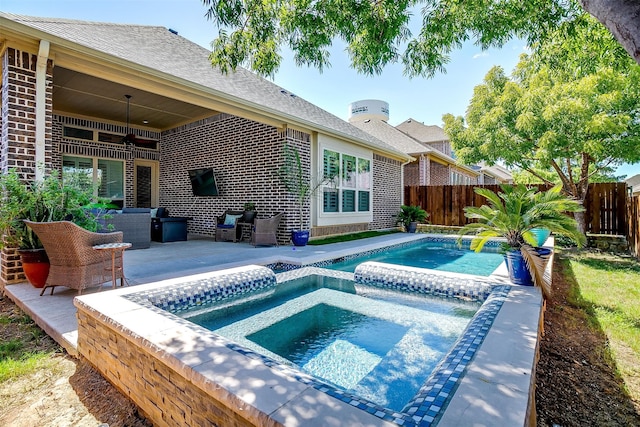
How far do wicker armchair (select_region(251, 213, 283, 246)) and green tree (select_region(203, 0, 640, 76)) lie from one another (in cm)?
403

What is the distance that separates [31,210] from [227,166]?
6066mm

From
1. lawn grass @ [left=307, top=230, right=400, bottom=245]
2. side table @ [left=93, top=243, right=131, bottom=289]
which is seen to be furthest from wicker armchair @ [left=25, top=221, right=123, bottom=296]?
lawn grass @ [left=307, top=230, right=400, bottom=245]

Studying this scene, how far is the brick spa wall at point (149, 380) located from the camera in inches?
63.6

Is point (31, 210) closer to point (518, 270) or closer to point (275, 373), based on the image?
point (275, 373)

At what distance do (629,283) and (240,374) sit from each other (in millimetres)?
6593

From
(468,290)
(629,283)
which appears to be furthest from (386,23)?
(629,283)

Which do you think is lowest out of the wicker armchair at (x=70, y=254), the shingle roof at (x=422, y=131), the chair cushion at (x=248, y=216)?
the wicker armchair at (x=70, y=254)

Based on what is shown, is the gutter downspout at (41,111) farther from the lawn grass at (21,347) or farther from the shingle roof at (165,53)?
the lawn grass at (21,347)

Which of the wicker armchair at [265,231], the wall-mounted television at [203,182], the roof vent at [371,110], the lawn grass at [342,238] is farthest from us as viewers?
the roof vent at [371,110]

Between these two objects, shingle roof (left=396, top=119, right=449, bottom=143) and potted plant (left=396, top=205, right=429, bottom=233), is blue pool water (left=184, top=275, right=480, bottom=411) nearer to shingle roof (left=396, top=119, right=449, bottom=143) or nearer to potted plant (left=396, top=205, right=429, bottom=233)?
potted plant (left=396, top=205, right=429, bottom=233)

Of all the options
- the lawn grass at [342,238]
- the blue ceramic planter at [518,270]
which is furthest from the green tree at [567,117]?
the lawn grass at [342,238]

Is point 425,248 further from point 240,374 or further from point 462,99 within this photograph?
point 240,374

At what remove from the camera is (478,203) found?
43.3ft

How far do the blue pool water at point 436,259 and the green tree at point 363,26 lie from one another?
4.01 metres
